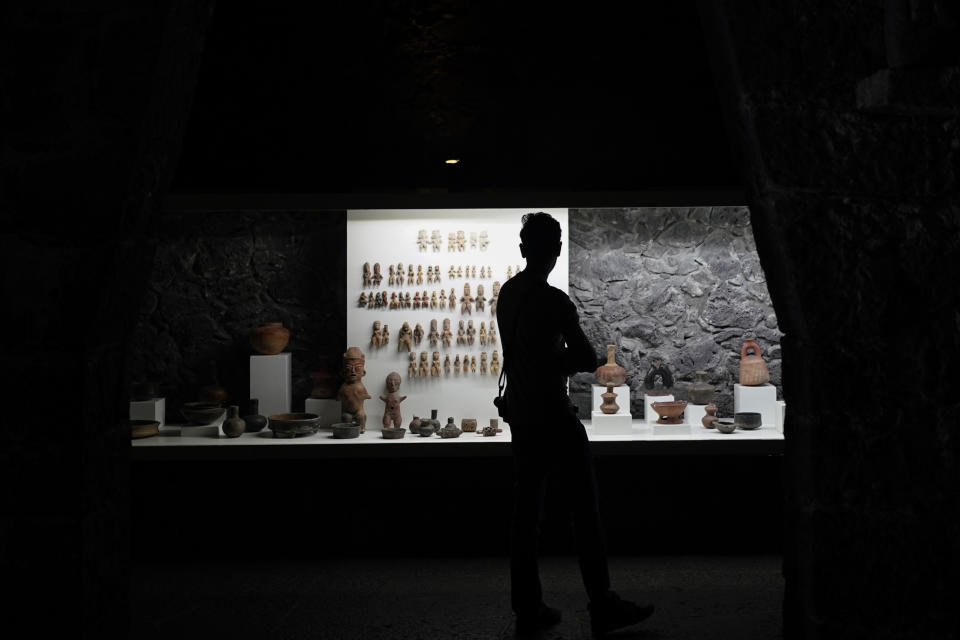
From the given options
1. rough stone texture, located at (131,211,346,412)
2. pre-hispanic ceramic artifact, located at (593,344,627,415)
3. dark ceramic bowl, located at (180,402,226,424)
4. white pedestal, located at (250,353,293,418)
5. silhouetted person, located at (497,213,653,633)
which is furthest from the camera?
rough stone texture, located at (131,211,346,412)

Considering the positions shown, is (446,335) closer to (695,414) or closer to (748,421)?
(695,414)

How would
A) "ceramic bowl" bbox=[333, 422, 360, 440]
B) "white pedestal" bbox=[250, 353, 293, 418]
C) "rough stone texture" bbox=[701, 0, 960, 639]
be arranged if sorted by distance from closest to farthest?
"rough stone texture" bbox=[701, 0, 960, 639]
"ceramic bowl" bbox=[333, 422, 360, 440]
"white pedestal" bbox=[250, 353, 293, 418]

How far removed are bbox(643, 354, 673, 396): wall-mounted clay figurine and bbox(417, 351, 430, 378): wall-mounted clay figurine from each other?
137 centimetres

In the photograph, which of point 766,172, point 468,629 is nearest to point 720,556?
point 468,629

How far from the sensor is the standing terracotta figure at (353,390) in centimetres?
530

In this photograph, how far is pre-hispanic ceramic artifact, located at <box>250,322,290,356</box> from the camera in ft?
18.1

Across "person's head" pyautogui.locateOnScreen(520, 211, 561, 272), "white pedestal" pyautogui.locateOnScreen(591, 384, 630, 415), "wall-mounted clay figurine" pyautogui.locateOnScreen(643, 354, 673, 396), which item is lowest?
"white pedestal" pyautogui.locateOnScreen(591, 384, 630, 415)

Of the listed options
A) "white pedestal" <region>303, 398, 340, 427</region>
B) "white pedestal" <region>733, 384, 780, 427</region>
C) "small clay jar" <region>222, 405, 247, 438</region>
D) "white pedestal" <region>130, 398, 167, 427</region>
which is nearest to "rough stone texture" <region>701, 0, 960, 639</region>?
"white pedestal" <region>733, 384, 780, 427</region>

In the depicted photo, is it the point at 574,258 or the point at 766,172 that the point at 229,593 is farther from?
the point at 766,172

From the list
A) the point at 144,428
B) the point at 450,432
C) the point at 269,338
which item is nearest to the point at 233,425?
the point at 144,428

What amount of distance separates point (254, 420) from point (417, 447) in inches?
41.1

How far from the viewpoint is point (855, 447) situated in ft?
7.77

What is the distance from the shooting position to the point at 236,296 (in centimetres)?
572

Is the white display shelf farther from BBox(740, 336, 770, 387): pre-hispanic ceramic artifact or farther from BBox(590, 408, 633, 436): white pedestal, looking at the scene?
BBox(740, 336, 770, 387): pre-hispanic ceramic artifact
